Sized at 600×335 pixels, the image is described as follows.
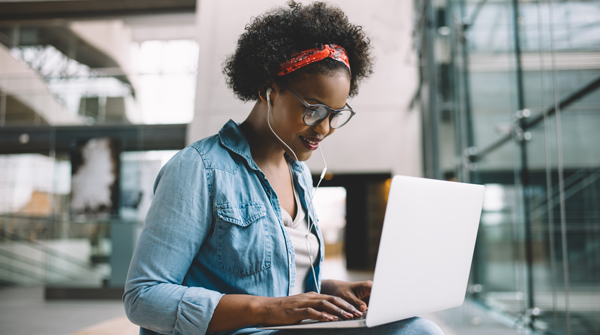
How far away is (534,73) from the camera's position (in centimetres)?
282

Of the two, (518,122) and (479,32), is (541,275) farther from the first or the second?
(479,32)

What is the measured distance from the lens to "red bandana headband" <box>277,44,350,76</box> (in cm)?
96

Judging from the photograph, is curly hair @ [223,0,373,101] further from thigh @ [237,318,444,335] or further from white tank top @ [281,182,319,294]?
thigh @ [237,318,444,335]

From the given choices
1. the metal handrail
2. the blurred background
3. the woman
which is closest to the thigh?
the woman

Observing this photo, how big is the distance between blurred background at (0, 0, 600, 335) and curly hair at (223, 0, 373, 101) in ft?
0.37

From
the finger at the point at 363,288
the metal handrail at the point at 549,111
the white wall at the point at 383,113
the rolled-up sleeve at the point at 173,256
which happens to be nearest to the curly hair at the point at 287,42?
the rolled-up sleeve at the point at 173,256

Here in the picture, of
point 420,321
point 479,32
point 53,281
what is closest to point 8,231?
point 53,281

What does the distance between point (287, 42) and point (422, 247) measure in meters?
0.55

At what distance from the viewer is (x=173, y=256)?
0.79 m

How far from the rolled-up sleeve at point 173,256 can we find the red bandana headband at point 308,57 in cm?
30

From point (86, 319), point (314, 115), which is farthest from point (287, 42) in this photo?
point (86, 319)

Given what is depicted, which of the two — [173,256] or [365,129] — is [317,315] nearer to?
[173,256]

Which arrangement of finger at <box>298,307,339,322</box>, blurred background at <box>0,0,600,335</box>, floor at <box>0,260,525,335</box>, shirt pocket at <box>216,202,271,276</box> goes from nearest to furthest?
1. finger at <box>298,307,339,322</box>
2. shirt pocket at <box>216,202,271,276</box>
3. blurred background at <box>0,0,600,335</box>
4. floor at <box>0,260,525,335</box>

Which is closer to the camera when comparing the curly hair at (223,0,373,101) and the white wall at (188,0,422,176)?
the curly hair at (223,0,373,101)
